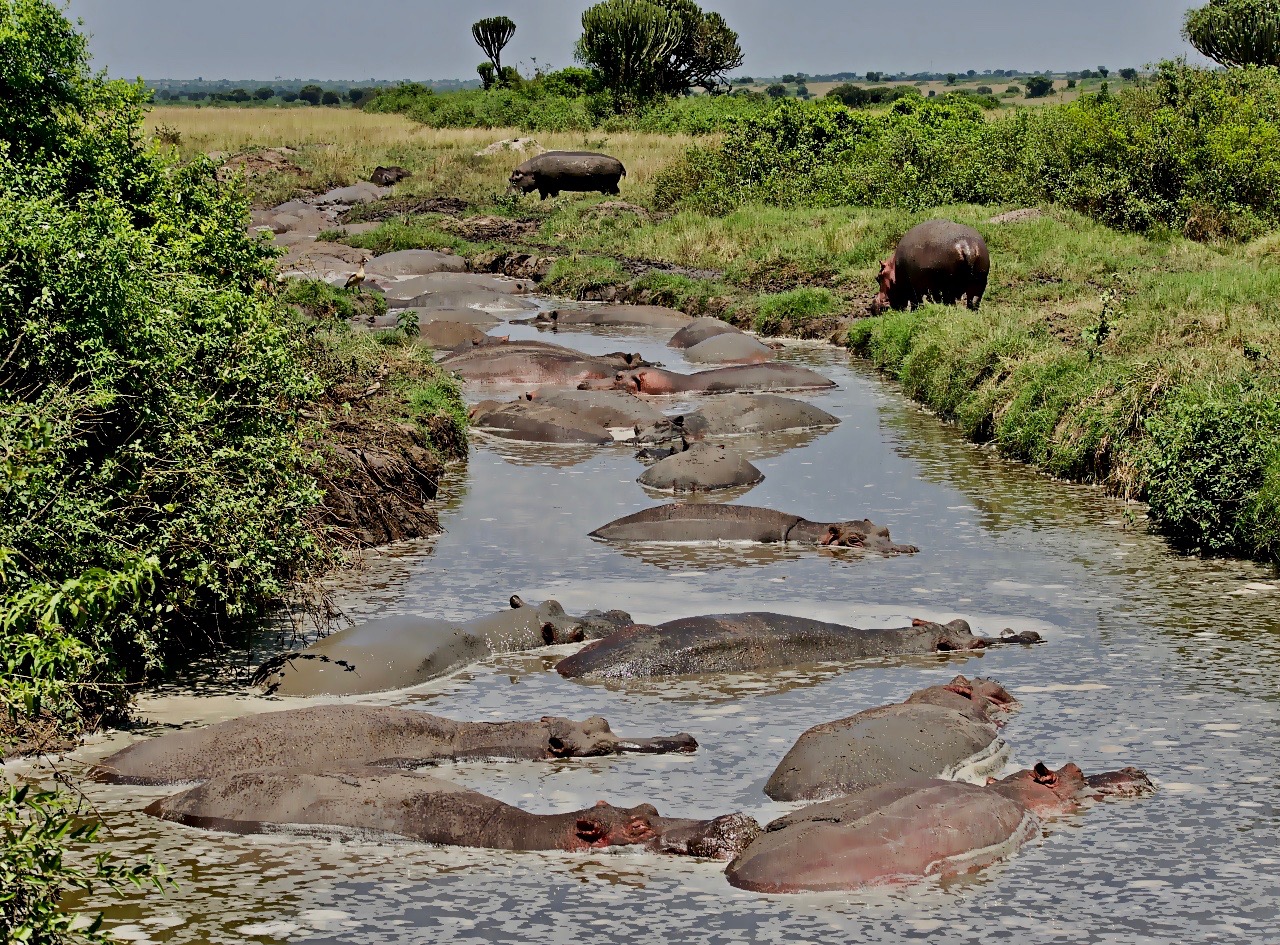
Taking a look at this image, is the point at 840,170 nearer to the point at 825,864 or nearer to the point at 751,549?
the point at 751,549

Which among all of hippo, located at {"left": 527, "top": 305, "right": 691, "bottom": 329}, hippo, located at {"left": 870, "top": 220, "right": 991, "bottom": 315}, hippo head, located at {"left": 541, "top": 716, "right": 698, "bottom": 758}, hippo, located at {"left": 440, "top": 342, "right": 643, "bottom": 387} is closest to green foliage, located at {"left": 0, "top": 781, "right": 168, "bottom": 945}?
hippo head, located at {"left": 541, "top": 716, "right": 698, "bottom": 758}

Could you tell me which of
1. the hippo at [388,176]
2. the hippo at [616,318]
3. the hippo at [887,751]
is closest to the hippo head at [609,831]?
the hippo at [887,751]

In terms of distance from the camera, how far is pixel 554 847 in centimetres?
670

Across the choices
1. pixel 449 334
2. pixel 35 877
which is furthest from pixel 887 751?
Result: pixel 449 334

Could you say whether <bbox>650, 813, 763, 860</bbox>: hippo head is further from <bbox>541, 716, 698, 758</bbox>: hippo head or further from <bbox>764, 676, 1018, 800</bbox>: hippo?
<bbox>541, 716, 698, 758</bbox>: hippo head

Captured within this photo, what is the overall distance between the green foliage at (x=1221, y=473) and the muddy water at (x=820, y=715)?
31cm

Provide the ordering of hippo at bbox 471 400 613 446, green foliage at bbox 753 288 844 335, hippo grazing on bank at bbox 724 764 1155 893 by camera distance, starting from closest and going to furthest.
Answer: hippo grazing on bank at bbox 724 764 1155 893 < hippo at bbox 471 400 613 446 < green foliage at bbox 753 288 844 335

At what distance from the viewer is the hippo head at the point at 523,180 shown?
39188 mm

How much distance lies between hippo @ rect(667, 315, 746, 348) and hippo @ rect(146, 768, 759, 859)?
1537 cm

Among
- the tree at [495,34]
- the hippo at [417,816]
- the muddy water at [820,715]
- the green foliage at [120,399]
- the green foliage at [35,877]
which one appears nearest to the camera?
the green foliage at [35,877]

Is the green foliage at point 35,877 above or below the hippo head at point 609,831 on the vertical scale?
above

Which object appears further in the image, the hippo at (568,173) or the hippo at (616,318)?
the hippo at (568,173)

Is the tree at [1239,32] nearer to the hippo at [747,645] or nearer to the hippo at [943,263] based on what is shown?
the hippo at [943,263]

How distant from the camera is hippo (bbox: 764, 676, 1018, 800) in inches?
284
